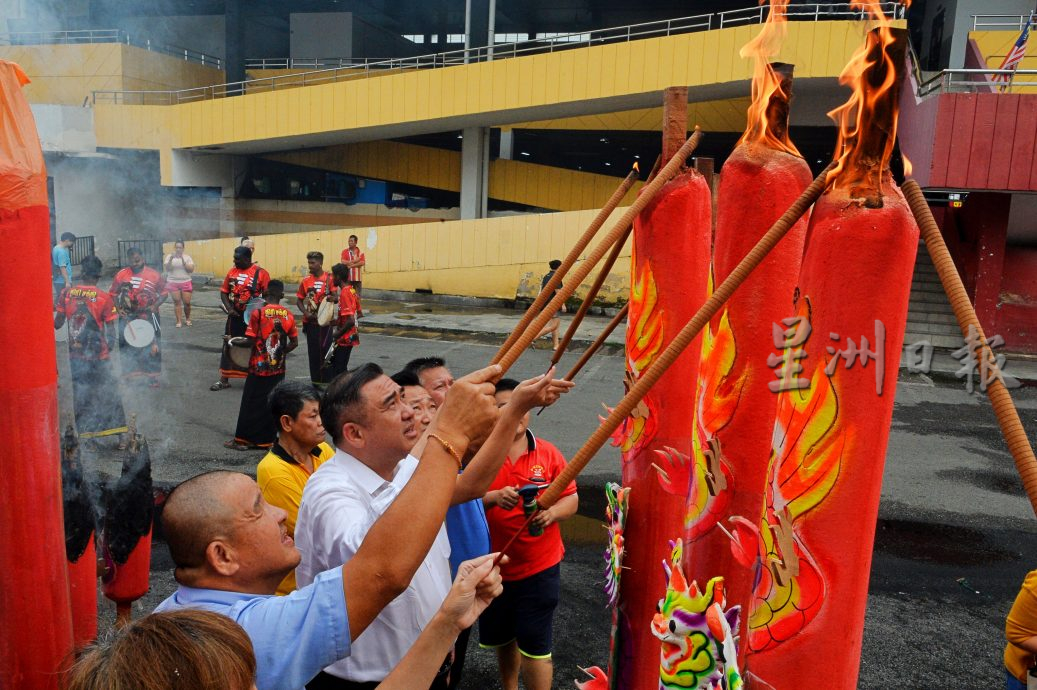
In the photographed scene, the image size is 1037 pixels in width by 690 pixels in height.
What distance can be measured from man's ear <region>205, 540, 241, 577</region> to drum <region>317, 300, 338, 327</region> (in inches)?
309

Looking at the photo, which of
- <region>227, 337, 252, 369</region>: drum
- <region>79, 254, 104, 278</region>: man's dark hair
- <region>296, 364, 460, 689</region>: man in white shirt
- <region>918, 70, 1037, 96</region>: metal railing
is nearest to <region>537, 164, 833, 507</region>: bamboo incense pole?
<region>296, 364, 460, 689</region>: man in white shirt

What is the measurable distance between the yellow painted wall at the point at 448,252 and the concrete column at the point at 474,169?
6.97 ft

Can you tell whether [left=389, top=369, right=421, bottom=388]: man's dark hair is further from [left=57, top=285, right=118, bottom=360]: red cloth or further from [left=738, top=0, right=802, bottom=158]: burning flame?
[left=57, top=285, right=118, bottom=360]: red cloth

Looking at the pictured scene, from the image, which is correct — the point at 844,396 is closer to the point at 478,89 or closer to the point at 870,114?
the point at 870,114

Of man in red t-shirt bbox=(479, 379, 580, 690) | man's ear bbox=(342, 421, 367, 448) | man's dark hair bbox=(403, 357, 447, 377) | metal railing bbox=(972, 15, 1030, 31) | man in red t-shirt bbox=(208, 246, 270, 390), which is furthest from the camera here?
metal railing bbox=(972, 15, 1030, 31)

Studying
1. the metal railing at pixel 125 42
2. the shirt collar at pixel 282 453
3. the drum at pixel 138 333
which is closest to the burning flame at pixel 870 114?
the shirt collar at pixel 282 453

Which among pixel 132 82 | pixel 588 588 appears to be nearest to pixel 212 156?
pixel 132 82

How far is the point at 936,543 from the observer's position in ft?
20.0

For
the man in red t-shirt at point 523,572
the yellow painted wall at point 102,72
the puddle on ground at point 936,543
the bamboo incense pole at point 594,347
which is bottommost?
the puddle on ground at point 936,543

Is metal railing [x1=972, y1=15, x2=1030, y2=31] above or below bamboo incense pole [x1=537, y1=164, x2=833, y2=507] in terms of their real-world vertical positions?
A: above

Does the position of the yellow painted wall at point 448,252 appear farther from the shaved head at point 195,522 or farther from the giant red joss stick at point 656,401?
the shaved head at point 195,522

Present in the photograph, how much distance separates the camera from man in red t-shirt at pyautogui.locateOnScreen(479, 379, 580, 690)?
358cm

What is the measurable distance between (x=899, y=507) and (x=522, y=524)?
15.2 ft

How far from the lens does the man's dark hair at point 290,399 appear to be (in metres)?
3.95
